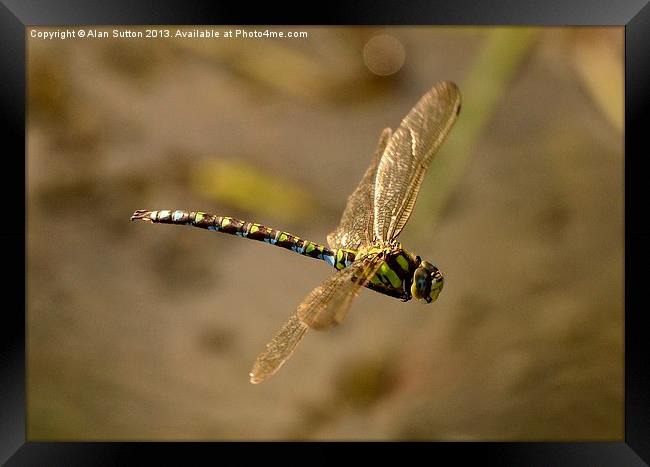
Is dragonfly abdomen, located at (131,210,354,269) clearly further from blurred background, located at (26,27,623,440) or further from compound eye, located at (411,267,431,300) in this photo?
compound eye, located at (411,267,431,300)

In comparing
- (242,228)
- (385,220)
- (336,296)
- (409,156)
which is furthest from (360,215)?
(336,296)

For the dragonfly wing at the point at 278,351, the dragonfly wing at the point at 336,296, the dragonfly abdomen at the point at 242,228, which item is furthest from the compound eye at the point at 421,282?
the dragonfly wing at the point at 278,351

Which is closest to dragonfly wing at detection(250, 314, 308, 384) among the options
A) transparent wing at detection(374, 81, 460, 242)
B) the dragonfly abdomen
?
the dragonfly abdomen

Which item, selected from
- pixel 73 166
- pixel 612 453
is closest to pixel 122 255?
pixel 73 166

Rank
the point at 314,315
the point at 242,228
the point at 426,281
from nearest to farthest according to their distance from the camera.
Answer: the point at 314,315 → the point at 426,281 → the point at 242,228

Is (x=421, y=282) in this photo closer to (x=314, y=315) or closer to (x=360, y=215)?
(x=360, y=215)

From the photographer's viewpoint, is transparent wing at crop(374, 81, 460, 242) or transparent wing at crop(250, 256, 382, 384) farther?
transparent wing at crop(374, 81, 460, 242)
